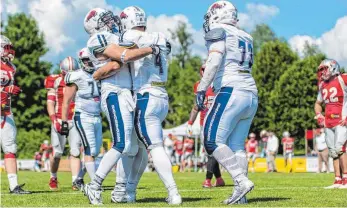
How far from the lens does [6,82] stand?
476 inches

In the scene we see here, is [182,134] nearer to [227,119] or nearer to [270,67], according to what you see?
[270,67]

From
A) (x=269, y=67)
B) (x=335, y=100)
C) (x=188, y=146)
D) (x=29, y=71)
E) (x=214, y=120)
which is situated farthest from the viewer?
(x=269, y=67)

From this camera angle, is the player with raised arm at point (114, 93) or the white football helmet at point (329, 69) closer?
the player with raised arm at point (114, 93)

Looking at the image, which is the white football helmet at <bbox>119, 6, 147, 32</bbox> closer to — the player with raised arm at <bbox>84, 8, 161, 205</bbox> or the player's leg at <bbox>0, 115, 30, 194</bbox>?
the player with raised arm at <bbox>84, 8, 161, 205</bbox>

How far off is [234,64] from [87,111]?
438cm

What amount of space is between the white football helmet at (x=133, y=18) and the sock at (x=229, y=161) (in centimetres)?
185

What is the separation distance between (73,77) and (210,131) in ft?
15.7

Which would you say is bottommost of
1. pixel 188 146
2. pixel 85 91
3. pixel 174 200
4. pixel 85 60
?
pixel 174 200

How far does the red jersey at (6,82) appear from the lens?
1184 centimetres

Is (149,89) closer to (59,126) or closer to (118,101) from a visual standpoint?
(118,101)

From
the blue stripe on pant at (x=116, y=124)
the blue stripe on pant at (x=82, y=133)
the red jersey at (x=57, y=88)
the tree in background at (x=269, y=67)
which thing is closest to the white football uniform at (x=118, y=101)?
the blue stripe on pant at (x=116, y=124)

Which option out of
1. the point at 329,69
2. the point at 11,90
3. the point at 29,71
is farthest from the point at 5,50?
the point at 29,71

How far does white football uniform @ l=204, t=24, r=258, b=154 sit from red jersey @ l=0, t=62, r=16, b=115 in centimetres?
465

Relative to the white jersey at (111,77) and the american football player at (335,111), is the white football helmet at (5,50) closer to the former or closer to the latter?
the white jersey at (111,77)
